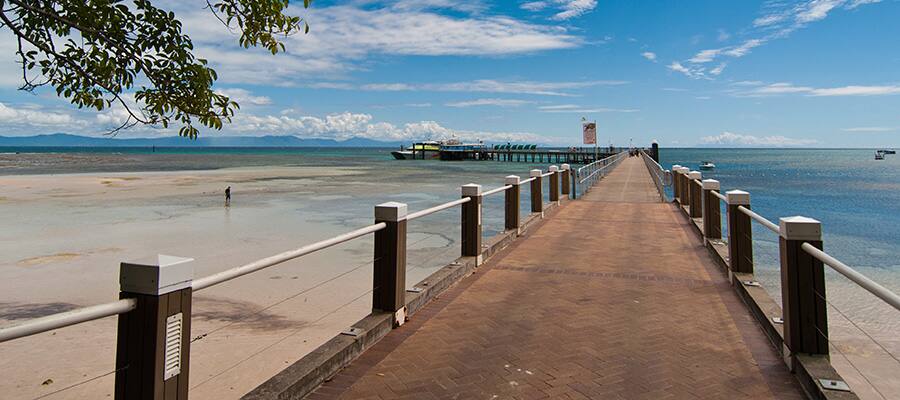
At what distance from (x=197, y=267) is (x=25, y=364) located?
15.0ft

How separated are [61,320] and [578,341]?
3623mm

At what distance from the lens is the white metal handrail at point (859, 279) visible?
2.64m

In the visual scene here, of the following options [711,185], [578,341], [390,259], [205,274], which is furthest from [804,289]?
[205,274]

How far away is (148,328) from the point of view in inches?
96.0

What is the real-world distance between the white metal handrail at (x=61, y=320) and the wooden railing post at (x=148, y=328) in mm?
72

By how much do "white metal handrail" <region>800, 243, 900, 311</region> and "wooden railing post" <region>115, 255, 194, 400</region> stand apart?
3.30m

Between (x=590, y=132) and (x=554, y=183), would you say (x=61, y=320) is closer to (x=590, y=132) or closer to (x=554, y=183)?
(x=554, y=183)

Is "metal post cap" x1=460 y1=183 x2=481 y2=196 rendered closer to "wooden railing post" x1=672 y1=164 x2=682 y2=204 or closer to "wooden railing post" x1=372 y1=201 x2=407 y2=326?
"wooden railing post" x1=372 y1=201 x2=407 y2=326

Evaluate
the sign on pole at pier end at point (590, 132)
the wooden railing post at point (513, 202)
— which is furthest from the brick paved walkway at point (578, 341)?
the sign on pole at pier end at point (590, 132)

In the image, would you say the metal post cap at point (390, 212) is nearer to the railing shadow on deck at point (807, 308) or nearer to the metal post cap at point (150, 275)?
the metal post cap at point (150, 275)

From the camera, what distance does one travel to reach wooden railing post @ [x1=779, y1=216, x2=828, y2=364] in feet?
12.2

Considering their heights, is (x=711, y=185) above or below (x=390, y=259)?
above

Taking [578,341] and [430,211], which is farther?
[430,211]

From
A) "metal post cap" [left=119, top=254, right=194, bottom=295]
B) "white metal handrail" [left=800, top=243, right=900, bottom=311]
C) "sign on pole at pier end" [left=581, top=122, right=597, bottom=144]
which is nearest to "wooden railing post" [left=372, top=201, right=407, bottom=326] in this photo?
"metal post cap" [left=119, top=254, right=194, bottom=295]
